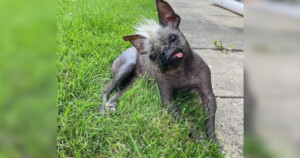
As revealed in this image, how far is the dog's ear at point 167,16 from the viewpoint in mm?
2033

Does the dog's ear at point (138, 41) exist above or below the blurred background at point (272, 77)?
below

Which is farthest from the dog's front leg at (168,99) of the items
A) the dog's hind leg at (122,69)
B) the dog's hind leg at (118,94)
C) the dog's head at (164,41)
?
the dog's hind leg at (122,69)

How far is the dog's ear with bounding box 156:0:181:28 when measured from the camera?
203 cm

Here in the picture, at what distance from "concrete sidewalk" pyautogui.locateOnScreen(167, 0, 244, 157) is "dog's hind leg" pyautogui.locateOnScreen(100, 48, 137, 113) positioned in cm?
78

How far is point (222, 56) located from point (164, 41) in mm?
2008

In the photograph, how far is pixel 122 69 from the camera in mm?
2568

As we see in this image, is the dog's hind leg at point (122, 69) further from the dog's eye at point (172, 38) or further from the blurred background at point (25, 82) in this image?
the blurred background at point (25, 82)

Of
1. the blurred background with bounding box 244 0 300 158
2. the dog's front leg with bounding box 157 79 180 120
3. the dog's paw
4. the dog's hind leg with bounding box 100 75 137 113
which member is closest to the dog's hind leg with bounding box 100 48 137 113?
the dog's hind leg with bounding box 100 75 137 113

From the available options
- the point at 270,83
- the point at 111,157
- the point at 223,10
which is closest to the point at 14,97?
the point at 270,83

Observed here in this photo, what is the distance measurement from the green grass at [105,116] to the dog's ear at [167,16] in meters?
0.56

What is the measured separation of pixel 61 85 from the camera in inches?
87.3

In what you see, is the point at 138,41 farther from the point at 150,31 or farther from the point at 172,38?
the point at 172,38

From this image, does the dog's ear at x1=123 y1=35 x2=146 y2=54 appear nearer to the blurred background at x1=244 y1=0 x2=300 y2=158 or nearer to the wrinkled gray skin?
the wrinkled gray skin

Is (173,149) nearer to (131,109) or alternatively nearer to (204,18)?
(131,109)
